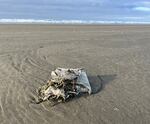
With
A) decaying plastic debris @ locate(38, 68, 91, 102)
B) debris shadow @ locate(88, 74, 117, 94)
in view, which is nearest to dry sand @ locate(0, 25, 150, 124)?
debris shadow @ locate(88, 74, 117, 94)

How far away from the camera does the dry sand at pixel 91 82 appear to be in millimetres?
7430

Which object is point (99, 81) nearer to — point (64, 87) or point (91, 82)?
point (91, 82)

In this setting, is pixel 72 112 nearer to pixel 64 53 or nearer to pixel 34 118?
pixel 34 118

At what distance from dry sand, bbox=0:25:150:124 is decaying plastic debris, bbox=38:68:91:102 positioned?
0.62 feet

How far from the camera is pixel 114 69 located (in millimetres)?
11008

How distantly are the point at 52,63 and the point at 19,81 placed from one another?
224cm

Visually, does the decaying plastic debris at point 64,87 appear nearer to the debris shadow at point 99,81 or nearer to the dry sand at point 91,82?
the dry sand at point 91,82

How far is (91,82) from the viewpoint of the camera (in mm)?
9445

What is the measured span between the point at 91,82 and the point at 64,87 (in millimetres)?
1449

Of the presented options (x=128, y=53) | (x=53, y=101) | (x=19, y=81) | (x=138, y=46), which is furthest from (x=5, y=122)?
(x=138, y=46)

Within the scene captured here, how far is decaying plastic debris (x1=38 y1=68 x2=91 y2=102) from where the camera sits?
806 centimetres

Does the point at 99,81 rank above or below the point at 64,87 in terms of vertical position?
below

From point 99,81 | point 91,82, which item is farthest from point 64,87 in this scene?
point 99,81

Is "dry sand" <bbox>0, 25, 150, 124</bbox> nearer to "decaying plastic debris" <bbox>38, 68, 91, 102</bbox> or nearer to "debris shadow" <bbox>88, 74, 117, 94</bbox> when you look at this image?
"debris shadow" <bbox>88, 74, 117, 94</bbox>
